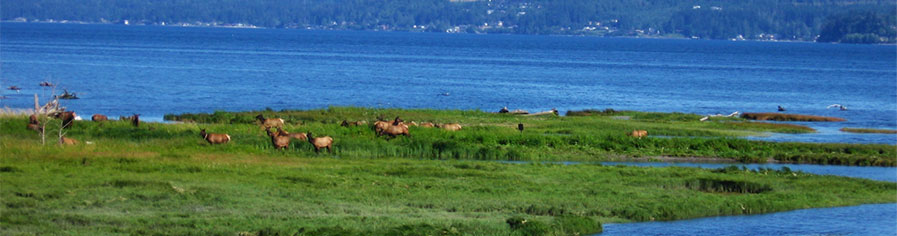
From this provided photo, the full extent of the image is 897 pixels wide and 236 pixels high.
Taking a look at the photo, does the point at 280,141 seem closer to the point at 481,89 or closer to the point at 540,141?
the point at 540,141

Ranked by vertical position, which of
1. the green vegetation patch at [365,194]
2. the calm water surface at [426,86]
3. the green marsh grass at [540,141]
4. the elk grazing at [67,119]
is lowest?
the calm water surface at [426,86]

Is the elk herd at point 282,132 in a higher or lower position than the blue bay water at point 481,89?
higher

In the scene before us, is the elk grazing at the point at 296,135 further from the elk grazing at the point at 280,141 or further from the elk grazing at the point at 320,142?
the elk grazing at the point at 320,142

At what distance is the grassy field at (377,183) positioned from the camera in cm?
2409

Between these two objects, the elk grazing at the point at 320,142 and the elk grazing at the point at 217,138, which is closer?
the elk grazing at the point at 217,138

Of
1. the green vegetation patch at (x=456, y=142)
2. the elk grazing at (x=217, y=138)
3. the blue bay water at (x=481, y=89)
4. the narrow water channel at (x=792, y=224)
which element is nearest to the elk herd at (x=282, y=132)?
the elk grazing at (x=217, y=138)

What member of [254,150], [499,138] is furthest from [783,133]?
[254,150]

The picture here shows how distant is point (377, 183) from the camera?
30.2 m

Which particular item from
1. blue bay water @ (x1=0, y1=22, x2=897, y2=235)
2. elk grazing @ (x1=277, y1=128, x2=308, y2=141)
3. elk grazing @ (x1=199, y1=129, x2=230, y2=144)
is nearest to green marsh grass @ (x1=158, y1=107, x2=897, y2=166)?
elk grazing @ (x1=277, y1=128, x2=308, y2=141)

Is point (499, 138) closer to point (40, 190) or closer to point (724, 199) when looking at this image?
point (724, 199)

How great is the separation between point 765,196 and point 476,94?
57.0 metres

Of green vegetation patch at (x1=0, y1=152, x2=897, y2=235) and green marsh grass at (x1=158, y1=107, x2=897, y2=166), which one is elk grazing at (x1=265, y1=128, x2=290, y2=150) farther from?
green vegetation patch at (x1=0, y1=152, x2=897, y2=235)

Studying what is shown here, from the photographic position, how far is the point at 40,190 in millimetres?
26062

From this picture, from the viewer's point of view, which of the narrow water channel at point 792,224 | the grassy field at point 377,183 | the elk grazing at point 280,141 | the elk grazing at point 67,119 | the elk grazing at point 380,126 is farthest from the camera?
the elk grazing at point 380,126
